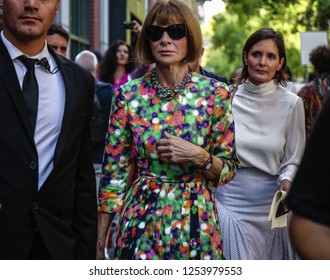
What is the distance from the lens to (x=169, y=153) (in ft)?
13.5

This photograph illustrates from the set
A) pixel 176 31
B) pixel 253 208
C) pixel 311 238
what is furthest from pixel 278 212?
pixel 311 238

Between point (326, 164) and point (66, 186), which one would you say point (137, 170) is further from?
point (326, 164)

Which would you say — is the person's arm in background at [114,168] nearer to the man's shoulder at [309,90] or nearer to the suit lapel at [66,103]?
the suit lapel at [66,103]

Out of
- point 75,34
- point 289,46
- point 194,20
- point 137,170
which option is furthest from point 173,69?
point 289,46

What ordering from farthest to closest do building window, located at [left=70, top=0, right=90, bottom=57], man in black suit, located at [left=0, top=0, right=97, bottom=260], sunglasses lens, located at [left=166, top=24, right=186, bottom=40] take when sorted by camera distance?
1. building window, located at [left=70, top=0, right=90, bottom=57]
2. sunglasses lens, located at [left=166, top=24, right=186, bottom=40]
3. man in black suit, located at [left=0, top=0, right=97, bottom=260]

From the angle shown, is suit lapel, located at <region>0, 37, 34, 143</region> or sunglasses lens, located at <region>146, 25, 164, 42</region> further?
sunglasses lens, located at <region>146, 25, 164, 42</region>

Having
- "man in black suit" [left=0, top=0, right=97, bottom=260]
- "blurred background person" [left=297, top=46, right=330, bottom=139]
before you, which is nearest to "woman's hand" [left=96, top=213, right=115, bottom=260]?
"man in black suit" [left=0, top=0, right=97, bottom=260]

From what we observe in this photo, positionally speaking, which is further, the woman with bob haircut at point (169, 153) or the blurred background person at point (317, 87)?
the blurred background person at point (317, 87)

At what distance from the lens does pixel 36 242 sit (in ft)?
11.9

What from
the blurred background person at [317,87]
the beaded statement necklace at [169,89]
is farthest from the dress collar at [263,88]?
the blurred background person at [317,87]

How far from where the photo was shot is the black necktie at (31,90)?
3.51 metres

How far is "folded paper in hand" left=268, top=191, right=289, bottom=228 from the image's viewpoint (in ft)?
17.0

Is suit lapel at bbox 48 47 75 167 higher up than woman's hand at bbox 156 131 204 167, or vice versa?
suit lapel at bbox 48 47 75 167

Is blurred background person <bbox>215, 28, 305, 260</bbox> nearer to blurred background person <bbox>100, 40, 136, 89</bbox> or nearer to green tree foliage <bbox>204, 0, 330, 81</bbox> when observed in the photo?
blurred background person <bbox>100, 40, 136, 89</bbox>
